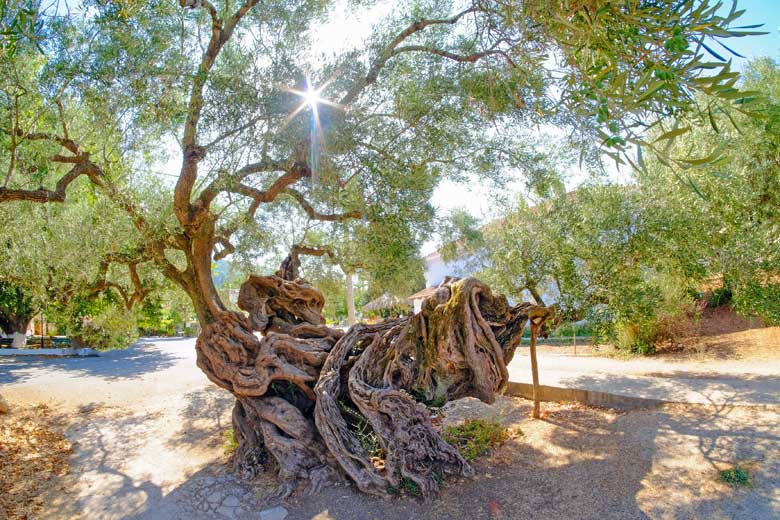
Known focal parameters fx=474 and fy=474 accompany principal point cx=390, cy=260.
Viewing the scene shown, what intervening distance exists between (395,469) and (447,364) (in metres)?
1.30

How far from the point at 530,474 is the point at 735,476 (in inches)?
78.7

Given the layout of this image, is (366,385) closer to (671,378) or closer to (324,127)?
(324,127)

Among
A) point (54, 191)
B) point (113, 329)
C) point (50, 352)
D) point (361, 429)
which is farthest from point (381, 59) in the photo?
point (50, 352)

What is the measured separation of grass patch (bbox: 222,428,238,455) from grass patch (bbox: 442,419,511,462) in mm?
3053

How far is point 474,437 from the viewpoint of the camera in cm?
662

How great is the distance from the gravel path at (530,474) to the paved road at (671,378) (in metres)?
0.48

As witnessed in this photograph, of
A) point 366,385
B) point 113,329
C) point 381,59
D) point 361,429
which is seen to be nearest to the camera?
point 366,385

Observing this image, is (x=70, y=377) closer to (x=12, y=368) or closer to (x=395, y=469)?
(x=12, y=368)

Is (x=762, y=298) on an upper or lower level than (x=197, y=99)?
lower

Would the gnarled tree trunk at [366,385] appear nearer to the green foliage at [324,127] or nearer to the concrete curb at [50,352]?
the green foliage at [324,127]

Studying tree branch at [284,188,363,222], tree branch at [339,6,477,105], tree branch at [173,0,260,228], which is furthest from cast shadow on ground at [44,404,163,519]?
→ tree branch at [339,6,477,105]

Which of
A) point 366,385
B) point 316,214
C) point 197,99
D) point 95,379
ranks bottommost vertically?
point 95,379

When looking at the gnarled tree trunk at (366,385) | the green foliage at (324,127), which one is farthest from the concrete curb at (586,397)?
the gnarled tree trunk at (366,385)

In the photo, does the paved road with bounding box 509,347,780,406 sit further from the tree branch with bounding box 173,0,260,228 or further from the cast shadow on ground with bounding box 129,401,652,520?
the tree branch with bounding box 173,0,260,228
